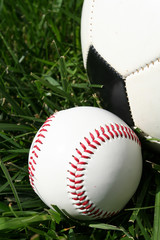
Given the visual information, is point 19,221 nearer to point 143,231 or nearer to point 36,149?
point 36,149

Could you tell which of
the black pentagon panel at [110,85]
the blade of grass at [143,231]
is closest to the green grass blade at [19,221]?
the blade of grass at [143,231]

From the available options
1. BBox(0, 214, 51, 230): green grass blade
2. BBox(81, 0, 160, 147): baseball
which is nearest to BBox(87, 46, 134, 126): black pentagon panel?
BBox(81, 0, 160, 147): baseball

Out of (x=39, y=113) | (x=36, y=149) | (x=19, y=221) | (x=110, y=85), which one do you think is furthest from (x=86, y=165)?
(x=39, y=113)

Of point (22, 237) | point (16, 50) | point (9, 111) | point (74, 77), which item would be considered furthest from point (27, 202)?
point (16, 50)

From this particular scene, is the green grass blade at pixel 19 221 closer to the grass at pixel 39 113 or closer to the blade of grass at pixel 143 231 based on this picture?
the grass at pixel 39 113

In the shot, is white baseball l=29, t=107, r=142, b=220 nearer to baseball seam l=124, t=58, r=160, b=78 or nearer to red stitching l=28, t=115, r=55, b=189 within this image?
red stitching l=28, t=115, r=55, b=189

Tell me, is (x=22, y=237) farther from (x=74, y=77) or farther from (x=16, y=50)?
(x=16, y=50)
